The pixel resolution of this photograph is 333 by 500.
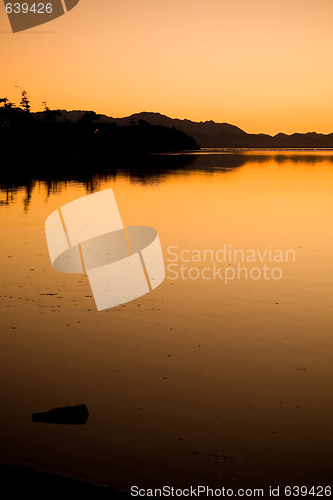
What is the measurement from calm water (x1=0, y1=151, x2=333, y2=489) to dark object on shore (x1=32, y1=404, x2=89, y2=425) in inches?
4.2

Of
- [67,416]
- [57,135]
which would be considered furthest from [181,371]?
[57,135]

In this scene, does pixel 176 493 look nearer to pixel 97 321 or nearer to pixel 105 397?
pixel 105 397

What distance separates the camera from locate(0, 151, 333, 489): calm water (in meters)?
6.27

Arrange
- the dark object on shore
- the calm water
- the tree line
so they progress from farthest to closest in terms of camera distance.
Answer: the tree line → the dark object on shore → the calm water

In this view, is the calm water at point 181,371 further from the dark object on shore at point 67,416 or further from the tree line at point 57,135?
the tree line at point 57,135

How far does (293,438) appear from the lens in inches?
268

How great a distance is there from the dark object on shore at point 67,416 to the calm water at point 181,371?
108 millimetres

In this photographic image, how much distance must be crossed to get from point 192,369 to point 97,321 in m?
2.85

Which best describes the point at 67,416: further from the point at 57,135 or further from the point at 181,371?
the point at 57,135

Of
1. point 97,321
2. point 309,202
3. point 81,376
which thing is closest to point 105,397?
point 81,376

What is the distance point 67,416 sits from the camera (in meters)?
7.06

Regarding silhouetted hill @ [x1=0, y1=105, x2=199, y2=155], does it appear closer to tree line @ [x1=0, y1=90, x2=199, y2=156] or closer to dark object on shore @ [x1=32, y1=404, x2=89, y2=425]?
tree line @ [x1=0, y1=90, x2=199, y2=156]

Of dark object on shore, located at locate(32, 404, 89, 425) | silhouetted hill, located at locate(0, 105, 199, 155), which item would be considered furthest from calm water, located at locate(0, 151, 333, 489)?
silhouetted hill, located at locate(0, 105, 199, 155)

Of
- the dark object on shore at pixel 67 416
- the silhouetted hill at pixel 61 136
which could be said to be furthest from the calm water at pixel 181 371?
the silhouetted hill at pixel 61 136
